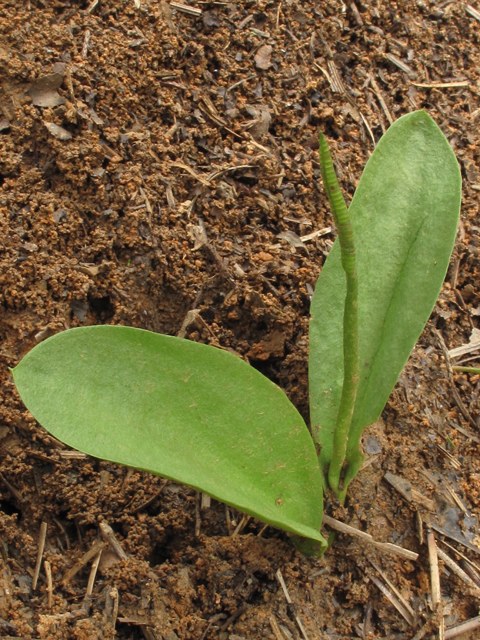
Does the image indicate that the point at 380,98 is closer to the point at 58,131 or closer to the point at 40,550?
the point at 58,131

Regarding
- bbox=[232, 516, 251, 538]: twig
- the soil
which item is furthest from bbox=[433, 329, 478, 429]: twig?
bbox=[232, 516, 251, 538]: twig

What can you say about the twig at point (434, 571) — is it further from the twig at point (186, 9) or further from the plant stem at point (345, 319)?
the twig at point (186, 9)

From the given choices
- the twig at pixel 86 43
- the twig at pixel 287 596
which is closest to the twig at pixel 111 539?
the twig at pixel 287 596

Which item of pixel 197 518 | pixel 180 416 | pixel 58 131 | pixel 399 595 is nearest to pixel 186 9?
pixel 58 131

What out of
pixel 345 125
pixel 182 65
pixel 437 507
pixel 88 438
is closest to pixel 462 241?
pixel 345 125

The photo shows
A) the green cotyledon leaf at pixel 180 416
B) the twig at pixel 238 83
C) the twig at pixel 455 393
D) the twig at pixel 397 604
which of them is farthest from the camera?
the twig at pixel 238 83

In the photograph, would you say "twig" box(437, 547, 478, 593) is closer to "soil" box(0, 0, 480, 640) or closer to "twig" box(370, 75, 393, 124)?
"soil" box(0, 0, 480, 640)

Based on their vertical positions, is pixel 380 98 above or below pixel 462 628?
above
